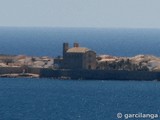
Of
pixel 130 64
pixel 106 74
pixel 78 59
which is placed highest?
pixel 78 59

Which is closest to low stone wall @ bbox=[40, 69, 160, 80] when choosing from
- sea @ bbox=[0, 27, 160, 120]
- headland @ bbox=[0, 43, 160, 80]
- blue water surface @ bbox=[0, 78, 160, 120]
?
headland @ bbox=[0, 43, 160, 80]

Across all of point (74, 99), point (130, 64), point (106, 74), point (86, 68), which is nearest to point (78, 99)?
point (74, 99)

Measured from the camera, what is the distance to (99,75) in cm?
13000

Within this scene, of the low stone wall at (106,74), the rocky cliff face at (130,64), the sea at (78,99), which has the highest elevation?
the rocky cliff face at (130,64)

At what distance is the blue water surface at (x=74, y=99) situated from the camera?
9519cm

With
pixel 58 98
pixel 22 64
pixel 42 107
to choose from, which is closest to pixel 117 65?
pixel 22 64

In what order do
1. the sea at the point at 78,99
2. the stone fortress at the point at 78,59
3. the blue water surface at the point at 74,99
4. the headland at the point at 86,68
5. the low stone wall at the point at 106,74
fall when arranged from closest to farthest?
the sea at the point at 78,99 < the blue water surface at the point at 74,99 < the low stone wall at the point at 106,74 < the headland at the point at 86,68 < the stone fortress at the point at 78,59

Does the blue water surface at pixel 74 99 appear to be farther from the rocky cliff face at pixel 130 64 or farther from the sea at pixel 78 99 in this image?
the rocky cliff face at pixel 130 64

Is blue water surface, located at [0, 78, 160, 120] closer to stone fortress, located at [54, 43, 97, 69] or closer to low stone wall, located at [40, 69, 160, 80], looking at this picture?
low stone wall, located at [40, 69, 160, 80]

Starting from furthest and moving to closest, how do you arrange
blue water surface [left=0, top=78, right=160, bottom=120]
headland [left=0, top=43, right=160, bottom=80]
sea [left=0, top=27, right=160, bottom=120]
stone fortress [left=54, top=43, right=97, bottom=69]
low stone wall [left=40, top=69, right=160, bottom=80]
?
1. stone fortress [left=54, top=43, right=97, bottom=69]
2. headland [left=0, top=43, right=160, bottom=80]
3. low stone wall [left=40, top=69, right=160, bottom=80]
4. blue water surface [left=0, top=78, right=160, bottom=120]
5. sea [left=0, top=27, right=160, bottom=120]

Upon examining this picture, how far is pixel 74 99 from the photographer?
361ft

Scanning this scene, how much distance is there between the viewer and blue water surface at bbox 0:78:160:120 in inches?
3748

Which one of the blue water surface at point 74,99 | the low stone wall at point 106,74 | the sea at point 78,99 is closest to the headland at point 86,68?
the low stone wall at point 106,74

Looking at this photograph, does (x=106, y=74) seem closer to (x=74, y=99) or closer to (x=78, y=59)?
(x=78, y=59)
